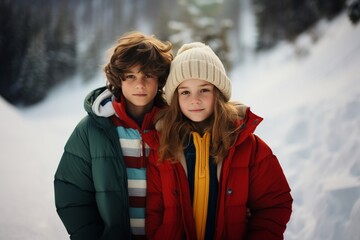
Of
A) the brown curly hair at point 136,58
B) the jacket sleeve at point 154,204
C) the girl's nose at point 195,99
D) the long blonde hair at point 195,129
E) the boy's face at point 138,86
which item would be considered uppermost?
the brown curly hair at point 136,58

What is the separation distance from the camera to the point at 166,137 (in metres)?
2.29

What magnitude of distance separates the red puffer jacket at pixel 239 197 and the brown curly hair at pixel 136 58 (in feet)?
2.03

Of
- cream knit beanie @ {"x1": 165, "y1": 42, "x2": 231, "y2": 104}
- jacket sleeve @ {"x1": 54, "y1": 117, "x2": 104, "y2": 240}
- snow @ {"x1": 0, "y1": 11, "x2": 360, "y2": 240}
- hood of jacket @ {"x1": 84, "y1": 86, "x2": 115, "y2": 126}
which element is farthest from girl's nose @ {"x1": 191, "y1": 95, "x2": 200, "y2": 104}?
snow @ {"x1": 0, "y1": 11, "x2": 360, "y2": 240}

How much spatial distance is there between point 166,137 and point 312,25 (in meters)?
10.6

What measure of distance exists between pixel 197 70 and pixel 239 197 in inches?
38.7

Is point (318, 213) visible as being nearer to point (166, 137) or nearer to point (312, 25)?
point (166, 137)

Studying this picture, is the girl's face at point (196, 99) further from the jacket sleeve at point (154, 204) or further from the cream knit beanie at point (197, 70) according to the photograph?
the jacket sleeve at point (154, 204)

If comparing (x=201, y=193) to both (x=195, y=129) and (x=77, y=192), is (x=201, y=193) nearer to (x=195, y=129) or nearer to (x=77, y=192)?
(x=195, y=129)

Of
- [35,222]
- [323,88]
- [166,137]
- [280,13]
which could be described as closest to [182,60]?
[166,137]

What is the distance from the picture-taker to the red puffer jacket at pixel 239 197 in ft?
7.23

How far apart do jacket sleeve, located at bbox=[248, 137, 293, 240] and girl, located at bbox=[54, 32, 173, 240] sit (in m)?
0.85

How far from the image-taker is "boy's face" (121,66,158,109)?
7.84 ft

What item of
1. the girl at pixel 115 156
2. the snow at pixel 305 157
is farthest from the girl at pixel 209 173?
the snow at pixel 305 157

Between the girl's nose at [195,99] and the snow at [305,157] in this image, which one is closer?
the girl's nose at [195,99]
